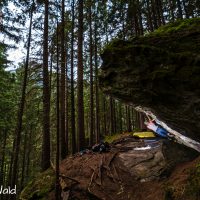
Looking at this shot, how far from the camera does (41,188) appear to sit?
961 cm

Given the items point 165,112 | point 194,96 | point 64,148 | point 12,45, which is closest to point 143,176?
point 165,112

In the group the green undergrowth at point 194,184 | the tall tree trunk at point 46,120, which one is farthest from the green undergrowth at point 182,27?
the tall tree trunk at point 46,120

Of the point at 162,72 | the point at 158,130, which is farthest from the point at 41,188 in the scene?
the point at 162,72

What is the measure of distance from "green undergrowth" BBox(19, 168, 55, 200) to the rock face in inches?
210

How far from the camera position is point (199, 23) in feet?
19.0

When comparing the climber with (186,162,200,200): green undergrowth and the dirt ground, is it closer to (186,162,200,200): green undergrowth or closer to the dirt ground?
the dirt ground

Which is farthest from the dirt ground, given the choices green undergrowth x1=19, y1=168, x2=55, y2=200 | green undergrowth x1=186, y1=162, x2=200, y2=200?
green undergrowth x1=19, y1=168, x2=55, y2=200

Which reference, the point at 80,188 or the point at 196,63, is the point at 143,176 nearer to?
the point at 80,188

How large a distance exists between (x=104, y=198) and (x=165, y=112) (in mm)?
3945

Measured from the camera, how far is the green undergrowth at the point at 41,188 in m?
9.26

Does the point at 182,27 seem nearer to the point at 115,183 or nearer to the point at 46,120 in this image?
the point at 115,183

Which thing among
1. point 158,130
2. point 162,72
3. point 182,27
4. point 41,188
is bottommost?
point 41,188

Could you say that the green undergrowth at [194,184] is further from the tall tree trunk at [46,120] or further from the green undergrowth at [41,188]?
the tall tree trunk at [46,120]

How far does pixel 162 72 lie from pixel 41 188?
702 centimetres
